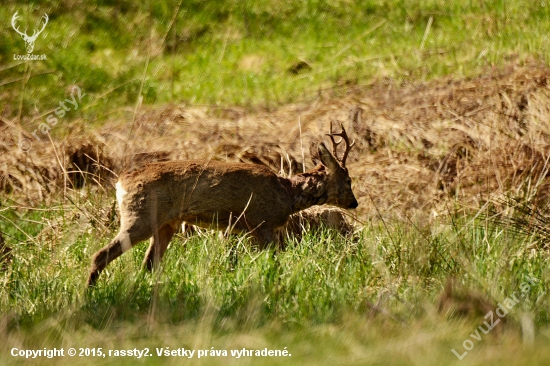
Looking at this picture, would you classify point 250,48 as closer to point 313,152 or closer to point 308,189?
point 313,152

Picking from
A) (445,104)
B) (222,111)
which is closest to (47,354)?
(445,104)

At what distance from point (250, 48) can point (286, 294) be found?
997 centimetres

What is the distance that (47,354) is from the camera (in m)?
4.40

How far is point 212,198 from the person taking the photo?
7312mm

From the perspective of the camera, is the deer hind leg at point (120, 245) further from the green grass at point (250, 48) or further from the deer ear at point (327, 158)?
the green grass at point (250, 48)

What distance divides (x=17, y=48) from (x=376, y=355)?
12.9 metres

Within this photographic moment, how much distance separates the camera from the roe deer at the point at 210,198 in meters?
6.88

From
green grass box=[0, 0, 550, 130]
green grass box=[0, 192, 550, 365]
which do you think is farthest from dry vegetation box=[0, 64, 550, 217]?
green grass box=[0, 192, 550, 365]

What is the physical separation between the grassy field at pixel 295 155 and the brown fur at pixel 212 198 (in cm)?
Result: 22

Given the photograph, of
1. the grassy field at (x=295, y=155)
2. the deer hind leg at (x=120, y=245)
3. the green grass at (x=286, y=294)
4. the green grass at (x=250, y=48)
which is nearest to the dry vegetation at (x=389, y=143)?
the grassy field at (x=295, y=155)

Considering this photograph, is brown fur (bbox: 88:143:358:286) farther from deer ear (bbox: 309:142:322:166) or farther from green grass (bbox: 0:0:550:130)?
green grass (bbox: 0:0:550:130)

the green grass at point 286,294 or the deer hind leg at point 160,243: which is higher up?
the green grass at point 286,294

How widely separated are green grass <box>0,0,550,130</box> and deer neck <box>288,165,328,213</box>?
4.24 meters

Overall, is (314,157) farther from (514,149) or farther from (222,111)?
(222,111)
